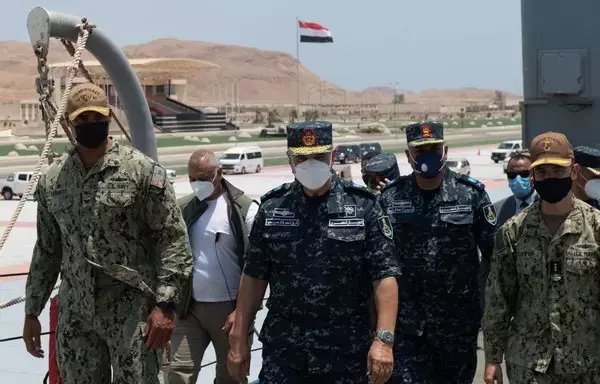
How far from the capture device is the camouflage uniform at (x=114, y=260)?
14.2 feet

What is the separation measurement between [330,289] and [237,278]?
1540 millimetres

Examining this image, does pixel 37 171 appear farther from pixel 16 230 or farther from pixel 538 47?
pixel 16 230

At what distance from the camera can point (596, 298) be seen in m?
4.20

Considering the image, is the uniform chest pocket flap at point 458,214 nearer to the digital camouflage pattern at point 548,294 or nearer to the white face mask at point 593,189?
the white face mask at point 593,189

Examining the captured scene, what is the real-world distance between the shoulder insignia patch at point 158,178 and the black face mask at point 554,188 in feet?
5.15

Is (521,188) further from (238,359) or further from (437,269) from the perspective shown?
(238,359)

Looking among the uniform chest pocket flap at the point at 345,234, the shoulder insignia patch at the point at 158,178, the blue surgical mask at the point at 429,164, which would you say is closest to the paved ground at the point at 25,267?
the blue surgical mask at the point at 429,164

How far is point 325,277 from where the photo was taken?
4.26 metres

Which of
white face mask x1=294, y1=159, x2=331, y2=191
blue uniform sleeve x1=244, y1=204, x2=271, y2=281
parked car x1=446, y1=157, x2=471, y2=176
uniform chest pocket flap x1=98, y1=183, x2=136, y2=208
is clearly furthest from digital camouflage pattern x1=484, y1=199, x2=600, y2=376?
parked car x1=446, y1=157, x2=471, y2=176

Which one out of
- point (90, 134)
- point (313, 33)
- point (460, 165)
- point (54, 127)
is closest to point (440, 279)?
point (90, 134)

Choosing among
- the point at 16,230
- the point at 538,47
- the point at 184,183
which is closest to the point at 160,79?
the point at 184,183

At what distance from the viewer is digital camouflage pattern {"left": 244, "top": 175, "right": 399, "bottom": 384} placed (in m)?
4.27

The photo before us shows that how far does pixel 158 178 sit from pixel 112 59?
86.4 inches

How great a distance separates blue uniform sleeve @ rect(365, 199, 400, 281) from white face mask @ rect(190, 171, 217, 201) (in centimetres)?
156
